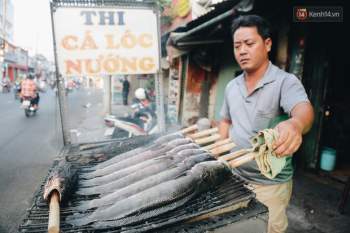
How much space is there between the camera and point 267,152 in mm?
1681

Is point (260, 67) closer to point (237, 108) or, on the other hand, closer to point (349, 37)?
point (237, 108)

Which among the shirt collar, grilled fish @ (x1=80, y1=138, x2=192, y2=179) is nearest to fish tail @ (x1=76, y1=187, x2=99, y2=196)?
grilled fish @ (x1=80, y1=138, x2=192, y2=179)

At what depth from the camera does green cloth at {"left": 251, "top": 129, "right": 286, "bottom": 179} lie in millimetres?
1600

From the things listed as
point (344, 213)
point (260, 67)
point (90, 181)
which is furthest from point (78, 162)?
point (344, 213)

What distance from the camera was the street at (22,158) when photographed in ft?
14.9

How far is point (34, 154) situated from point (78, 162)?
223 inches

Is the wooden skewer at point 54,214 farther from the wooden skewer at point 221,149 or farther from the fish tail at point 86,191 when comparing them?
the wooden skewer at point 221,149

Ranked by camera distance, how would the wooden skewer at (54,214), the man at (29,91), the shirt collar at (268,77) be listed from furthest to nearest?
the man at (29,91) < the shirt collar at (268,77) < the wooden skewer at (54,214)

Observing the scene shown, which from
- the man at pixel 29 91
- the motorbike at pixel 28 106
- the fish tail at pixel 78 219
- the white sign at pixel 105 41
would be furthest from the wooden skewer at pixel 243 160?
the man at pixel 29 91

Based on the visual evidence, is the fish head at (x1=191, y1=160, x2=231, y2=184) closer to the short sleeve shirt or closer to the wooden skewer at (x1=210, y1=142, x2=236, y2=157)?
the wooden skewer at (x1=210, y1=142, x2=236, y2=157)

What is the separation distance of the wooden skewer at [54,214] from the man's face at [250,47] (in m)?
1.81

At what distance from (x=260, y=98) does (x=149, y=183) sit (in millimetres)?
1158

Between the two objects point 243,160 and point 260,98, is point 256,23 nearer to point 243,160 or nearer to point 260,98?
point 260,98

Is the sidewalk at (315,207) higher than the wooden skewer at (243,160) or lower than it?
lower
